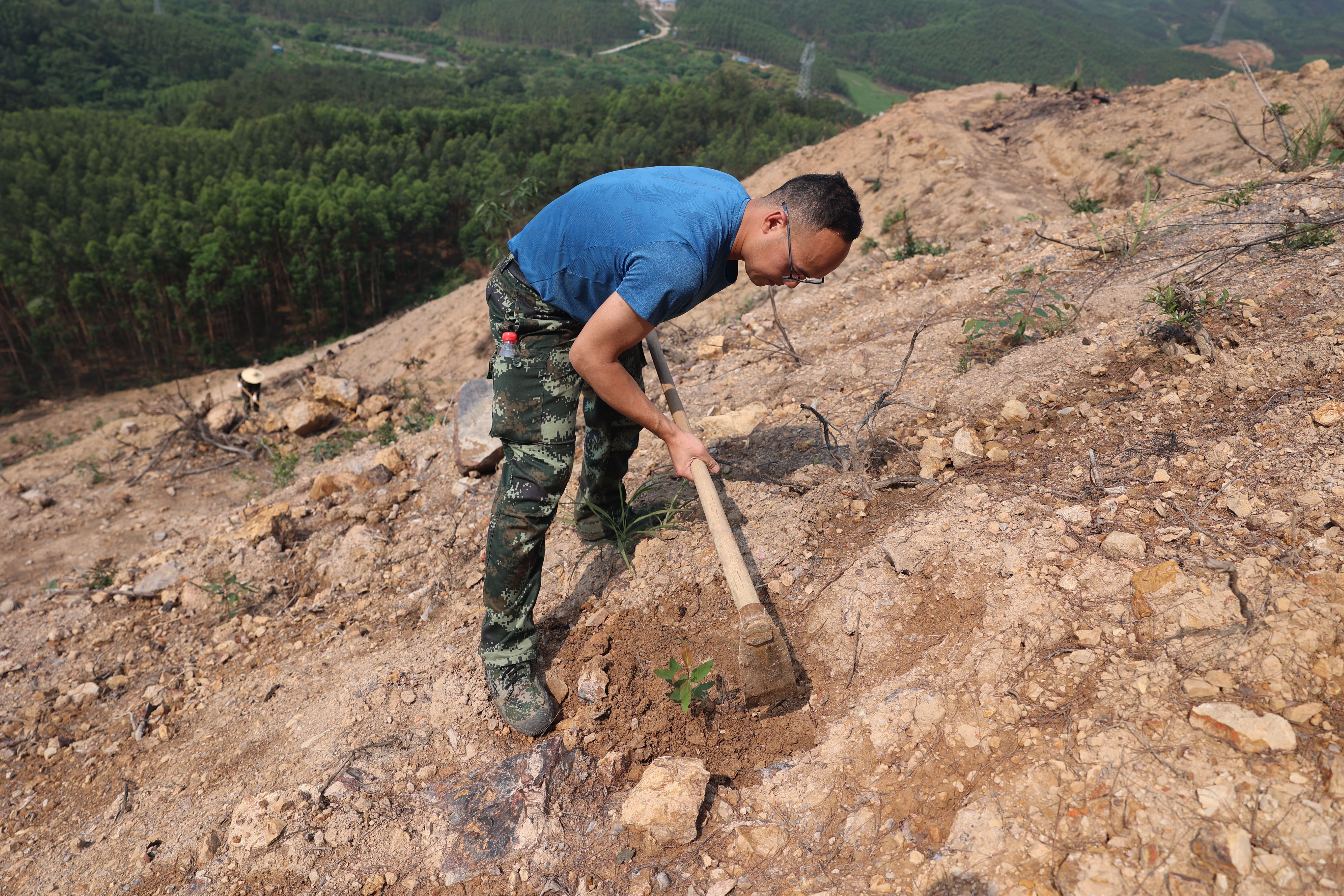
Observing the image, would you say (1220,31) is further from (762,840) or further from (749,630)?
(762,840)

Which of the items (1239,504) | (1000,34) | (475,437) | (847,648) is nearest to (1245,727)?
(1239,504)

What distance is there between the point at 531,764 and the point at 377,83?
51624 millimetres

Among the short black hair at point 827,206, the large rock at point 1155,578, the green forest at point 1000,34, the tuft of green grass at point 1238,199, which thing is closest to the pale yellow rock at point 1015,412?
the large rock at point 1155,578

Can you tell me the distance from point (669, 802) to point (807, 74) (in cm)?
5737

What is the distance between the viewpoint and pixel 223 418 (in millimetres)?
6523

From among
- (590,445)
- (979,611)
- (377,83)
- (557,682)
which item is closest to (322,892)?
(557,682)

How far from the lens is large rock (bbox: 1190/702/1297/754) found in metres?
1.23

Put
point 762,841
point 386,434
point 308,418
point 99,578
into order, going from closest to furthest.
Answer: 1. point 762,841
2. point 99,578
3. point 386,434
4. point 308,418

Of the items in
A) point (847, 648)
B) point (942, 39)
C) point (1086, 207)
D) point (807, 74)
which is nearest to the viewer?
point (847, 648)

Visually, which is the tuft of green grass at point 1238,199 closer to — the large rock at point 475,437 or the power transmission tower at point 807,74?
the large rock at point 475,437

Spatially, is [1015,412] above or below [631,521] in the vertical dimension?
above

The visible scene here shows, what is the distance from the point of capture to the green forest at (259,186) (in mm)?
17344

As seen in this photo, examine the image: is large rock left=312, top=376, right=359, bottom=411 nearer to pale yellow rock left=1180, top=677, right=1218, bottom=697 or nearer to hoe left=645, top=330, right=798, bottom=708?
hoe left=645, top=330, right=798, bottom=708

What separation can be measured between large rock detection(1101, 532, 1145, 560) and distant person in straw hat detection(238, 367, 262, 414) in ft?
26.3
